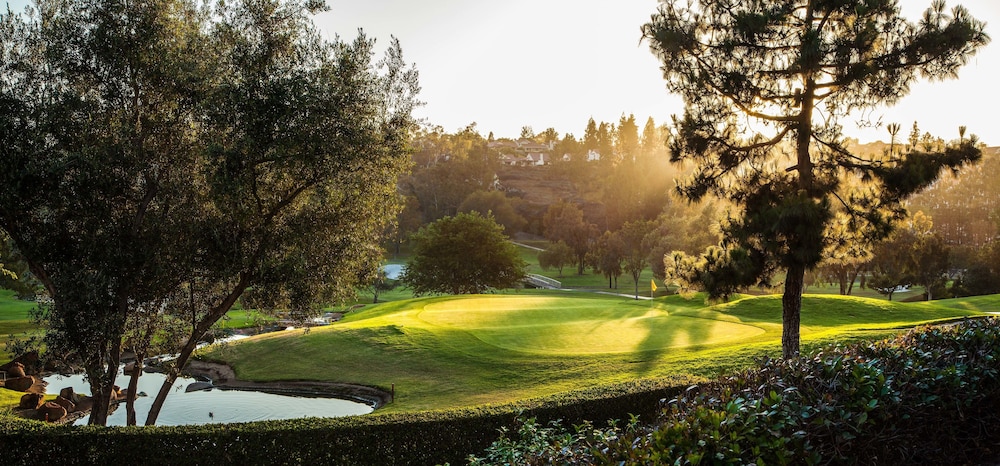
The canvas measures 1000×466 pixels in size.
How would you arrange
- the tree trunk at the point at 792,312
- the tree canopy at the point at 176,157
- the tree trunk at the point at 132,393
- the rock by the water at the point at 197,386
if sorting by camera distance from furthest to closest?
the rock by the water at the point at 197,386, the tree trunk at the point at 792,312, the tree trunk at the point at 132,393, the tree canopy at the point at 176,157

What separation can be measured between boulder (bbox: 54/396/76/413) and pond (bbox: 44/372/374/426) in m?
0.50

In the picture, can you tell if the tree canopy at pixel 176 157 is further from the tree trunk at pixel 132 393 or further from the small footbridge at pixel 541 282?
the small footbridge at pixel 541 282

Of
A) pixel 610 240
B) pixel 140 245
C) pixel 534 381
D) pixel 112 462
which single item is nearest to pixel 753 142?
pixel 534 381

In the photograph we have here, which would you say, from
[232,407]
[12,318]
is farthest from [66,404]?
[12,318]

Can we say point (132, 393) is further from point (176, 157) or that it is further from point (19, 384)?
point (19, 384)

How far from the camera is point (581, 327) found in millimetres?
24156

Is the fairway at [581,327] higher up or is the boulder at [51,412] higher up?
the fairway at [581,327]

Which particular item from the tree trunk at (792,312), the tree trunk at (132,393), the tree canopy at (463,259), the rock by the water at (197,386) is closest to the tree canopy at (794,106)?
the tree trunk at (792,312)

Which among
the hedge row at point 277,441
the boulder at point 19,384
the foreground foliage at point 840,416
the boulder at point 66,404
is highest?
the foreground foliage at point 840,416

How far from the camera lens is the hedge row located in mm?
11008

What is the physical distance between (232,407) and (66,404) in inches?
206

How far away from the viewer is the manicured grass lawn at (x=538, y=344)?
1738 cm

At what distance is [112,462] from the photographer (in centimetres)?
1103

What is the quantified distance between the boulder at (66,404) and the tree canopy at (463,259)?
33.5m
